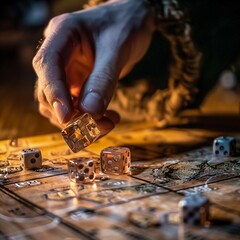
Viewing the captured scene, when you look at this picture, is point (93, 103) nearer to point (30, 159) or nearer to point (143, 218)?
point (30, 159)

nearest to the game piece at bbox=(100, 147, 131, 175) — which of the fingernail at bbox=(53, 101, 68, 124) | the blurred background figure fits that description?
the fingernail at bbox=(53, 101, 68, 124)

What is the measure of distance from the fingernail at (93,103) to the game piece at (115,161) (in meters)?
0.10

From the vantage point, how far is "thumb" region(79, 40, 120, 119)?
4.00ft

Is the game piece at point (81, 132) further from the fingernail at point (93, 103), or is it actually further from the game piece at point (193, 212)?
the game piece at point (193, 212)

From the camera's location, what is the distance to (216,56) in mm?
1926

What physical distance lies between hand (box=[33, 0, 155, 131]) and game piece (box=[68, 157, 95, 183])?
0.13 meters

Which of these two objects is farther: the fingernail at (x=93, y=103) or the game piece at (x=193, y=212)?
the fingernail at (x=93, y=103)

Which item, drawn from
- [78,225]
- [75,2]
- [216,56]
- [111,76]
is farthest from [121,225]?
[75,2]

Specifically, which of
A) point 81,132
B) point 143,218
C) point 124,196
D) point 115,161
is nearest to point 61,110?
point 81,132

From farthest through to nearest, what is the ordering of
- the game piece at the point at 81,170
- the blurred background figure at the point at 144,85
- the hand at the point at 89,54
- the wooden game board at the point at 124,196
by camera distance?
the blurred background figure at the point at 144,85
the hand at the point at 89,54
the game piece at the point at 81,170
the wooden game board at the point at 124,196

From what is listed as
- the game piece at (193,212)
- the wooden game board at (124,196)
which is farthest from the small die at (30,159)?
the game piece at (193,212)

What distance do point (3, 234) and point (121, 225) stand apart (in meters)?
0.20

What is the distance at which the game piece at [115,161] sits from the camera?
3.89 ft

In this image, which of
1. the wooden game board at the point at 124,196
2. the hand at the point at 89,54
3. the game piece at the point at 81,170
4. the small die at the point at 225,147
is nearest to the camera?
the wooden game board at the point at 124,196
